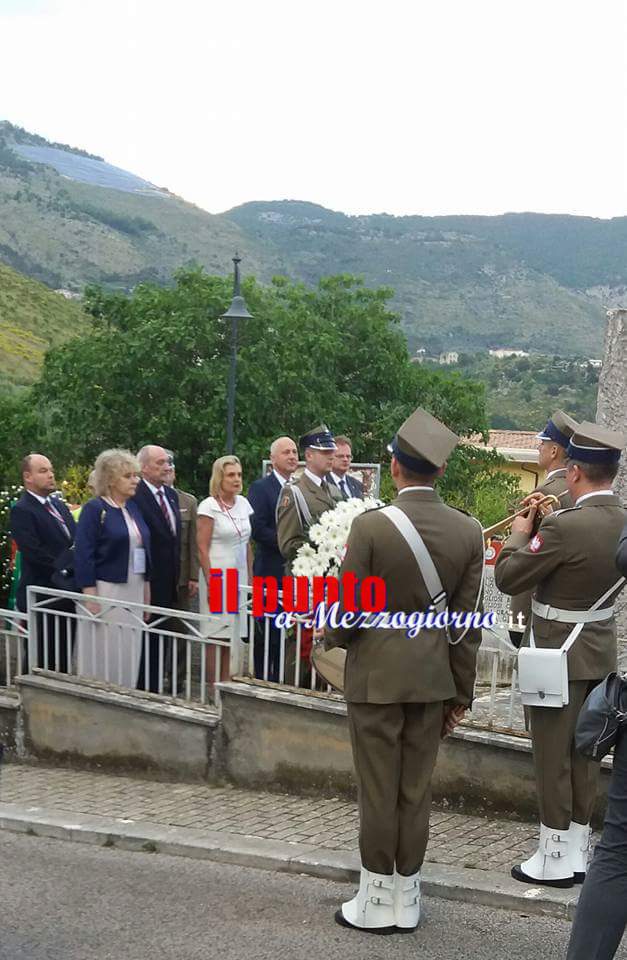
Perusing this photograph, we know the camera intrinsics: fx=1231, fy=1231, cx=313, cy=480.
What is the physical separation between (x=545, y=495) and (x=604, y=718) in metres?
1.71

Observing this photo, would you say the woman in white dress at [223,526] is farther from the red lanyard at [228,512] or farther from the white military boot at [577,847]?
the white military boot at [577,847]

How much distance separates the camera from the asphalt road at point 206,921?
4.84 meters

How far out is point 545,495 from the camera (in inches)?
224

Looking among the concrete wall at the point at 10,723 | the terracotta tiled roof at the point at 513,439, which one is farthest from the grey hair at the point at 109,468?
the terracotta tiled roof at the point at 513,439

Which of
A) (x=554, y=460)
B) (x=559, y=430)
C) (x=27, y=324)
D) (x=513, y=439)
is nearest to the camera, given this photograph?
(x=559, y=430)

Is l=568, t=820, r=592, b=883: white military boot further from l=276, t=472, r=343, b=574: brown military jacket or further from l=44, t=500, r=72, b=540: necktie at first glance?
l=44, t=500, r=72, b=540: necktie

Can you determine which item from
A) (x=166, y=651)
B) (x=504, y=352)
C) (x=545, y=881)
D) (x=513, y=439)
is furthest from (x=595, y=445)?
(x=504, y=352)

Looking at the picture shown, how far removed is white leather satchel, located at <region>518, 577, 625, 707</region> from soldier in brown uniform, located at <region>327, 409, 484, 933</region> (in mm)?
325

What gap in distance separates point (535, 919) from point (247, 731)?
2.47m

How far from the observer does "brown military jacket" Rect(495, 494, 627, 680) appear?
5305 mm

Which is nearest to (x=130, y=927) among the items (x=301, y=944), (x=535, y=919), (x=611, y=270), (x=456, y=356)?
(x=301, y=944)

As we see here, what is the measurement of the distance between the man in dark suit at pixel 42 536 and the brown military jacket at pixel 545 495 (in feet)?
11.4

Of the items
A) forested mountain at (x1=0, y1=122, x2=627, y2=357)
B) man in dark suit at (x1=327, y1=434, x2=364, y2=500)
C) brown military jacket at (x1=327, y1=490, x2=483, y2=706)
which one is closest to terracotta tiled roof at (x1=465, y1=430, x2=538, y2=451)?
forested mountain at (x1=0, y1=122, x2=627, y2=357)

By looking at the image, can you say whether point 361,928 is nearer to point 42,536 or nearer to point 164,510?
point 164,510
